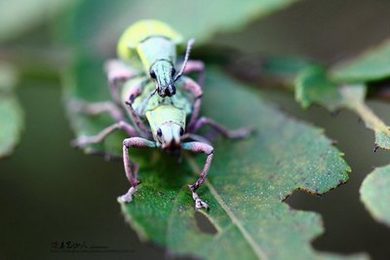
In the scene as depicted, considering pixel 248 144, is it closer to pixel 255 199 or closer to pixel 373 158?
Result: pixel 255 199

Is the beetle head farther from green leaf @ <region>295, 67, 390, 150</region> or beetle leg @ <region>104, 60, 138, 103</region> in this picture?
green leaf @ <region>295, 67, 390, 150</region>

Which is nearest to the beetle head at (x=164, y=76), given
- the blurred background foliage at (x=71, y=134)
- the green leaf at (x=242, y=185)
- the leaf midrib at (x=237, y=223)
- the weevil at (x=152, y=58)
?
the weevil at (x=152, y=58)

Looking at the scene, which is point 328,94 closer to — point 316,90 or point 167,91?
point 316,90

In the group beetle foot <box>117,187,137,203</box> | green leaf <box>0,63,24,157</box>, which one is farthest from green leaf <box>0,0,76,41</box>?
beetle foot <box>117,187,137,203</box>

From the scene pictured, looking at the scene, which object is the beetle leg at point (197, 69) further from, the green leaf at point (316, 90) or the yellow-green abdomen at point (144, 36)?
the green leaf at point (316, 90)

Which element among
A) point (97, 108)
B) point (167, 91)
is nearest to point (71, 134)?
point (97, 108)
